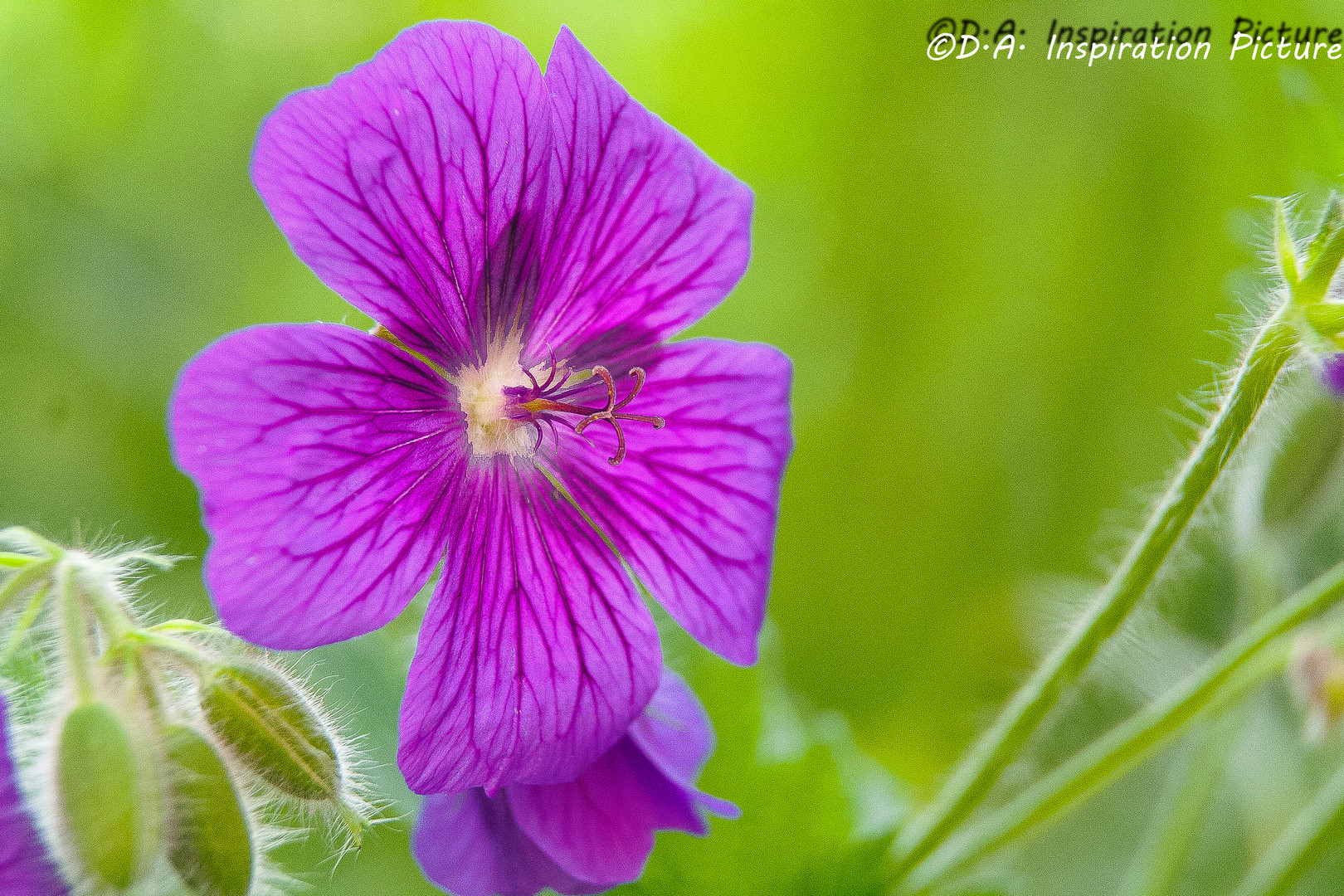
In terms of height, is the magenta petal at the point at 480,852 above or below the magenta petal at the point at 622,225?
below

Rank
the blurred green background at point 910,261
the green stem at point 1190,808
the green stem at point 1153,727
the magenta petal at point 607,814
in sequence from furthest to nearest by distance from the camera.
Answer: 1. the blurred green background at point 910,261
2. the green stem at point 1190,808
3. the green stem at point 1153,727
4. the magenta petal at point 607,814

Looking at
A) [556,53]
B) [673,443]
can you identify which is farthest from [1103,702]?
[556,53]

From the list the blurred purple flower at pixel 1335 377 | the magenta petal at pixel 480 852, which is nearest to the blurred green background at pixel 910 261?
the blurred purple flower at pixel 1335 377

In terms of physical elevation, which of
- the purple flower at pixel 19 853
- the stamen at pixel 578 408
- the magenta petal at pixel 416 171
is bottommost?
the purple flower at pixel 19 853

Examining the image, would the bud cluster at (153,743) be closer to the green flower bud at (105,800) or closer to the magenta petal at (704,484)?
the green flower bud at (105,800)

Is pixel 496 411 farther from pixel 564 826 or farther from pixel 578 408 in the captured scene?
pixel 564 826

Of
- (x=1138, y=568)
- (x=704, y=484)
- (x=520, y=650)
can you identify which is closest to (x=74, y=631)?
(x=520, y=650)

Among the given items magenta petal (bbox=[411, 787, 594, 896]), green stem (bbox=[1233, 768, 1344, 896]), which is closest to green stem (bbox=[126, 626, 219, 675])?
magenta petal (bbox=[411, 787, 594, 896])

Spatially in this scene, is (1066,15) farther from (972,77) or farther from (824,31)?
(824,31)
